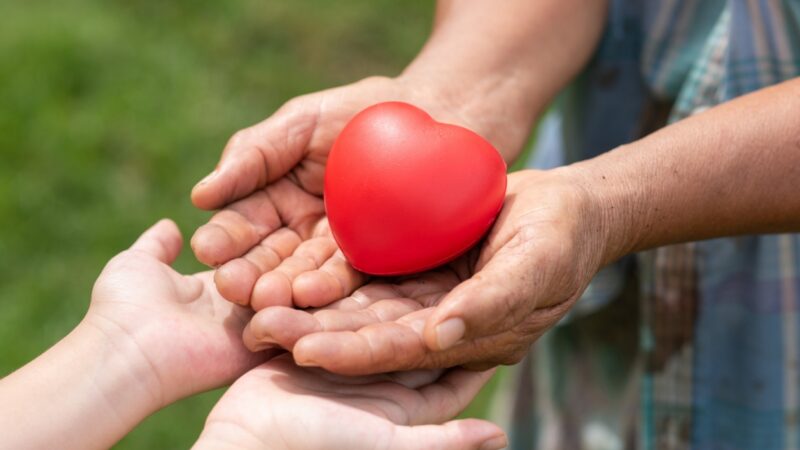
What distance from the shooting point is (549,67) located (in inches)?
101

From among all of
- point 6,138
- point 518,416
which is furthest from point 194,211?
point 518,416

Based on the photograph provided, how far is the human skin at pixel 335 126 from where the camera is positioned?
212 cm

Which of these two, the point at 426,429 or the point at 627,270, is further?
the point at 627,270

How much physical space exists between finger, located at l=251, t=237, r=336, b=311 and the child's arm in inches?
6.1

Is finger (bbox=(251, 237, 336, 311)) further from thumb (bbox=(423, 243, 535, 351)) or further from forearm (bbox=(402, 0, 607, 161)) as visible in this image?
forearm (bbox=(402, 0, 607, 161))

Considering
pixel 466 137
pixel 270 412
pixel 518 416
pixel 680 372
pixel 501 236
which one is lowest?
pixel 518 416

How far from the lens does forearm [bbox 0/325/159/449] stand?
1940 millimetres

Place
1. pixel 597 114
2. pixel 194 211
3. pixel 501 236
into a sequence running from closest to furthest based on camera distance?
pixel 501 236 < pixel 597 114 < pixel 194 211

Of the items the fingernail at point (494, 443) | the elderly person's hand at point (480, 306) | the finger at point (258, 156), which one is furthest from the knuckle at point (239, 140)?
the fingernail at point (494, 443)

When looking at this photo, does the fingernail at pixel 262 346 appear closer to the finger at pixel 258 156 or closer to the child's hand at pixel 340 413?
the child's hand at pixel 340 413

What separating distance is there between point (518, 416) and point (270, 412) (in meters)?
1.28

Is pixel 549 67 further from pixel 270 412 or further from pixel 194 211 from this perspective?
pixel 194 211

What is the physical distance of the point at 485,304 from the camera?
1.82 meters

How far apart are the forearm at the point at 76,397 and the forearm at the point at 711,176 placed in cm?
103
